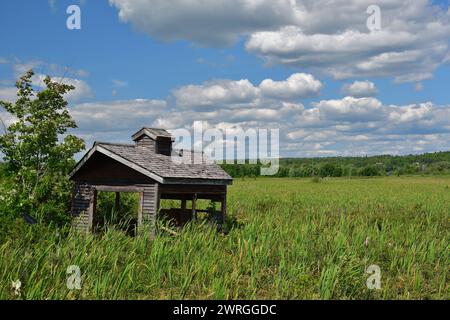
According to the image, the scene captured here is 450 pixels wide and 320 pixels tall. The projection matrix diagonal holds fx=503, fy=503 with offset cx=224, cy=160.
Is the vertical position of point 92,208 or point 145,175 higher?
point 145,175

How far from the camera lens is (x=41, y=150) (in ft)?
64.4

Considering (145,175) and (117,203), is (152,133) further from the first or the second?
(117,203)

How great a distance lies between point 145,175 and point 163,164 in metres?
0.98

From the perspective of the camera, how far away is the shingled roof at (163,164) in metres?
16.9

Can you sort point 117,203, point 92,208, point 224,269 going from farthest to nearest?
point 117,203, point 92,208, point 224,269

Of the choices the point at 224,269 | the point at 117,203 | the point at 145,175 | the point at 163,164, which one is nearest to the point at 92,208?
the point at 117,203

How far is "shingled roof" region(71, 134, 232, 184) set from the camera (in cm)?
1688

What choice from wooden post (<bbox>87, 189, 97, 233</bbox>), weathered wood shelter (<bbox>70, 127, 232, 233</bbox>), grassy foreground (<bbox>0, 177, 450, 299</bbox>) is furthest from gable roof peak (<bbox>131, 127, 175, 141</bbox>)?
grassy foreground (<bbox>0, 177, 450, 299</bbox>)

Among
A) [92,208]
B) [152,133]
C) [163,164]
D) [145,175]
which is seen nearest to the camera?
[145,175]

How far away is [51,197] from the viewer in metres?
19.3

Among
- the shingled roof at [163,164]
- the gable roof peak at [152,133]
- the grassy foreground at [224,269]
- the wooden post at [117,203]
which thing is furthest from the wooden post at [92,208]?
the grassy foreground at [224,269]
